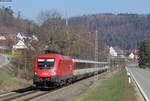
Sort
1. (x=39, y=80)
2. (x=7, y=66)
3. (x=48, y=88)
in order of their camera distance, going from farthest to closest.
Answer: (x=7, y=66), (x=48, y=88), (x=39, y=80)

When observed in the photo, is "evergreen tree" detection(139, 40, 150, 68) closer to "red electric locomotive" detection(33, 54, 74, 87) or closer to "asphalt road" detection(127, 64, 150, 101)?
"asphalt road" detection(127, 64, 150, 101)

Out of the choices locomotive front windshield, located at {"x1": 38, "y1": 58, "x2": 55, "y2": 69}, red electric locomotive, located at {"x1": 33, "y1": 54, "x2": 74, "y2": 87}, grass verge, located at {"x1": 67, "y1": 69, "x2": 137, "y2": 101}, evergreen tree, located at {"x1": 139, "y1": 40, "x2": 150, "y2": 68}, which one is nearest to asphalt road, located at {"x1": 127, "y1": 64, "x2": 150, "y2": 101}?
grass verge, located at {"x1": 67, "y1": 69, "x2": 137, "y2": 101}

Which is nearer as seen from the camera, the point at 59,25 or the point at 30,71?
the point at 30,71

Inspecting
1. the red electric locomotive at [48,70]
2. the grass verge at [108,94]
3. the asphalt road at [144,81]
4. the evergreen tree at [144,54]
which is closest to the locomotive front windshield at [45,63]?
the red electric locomotive at [48,70]

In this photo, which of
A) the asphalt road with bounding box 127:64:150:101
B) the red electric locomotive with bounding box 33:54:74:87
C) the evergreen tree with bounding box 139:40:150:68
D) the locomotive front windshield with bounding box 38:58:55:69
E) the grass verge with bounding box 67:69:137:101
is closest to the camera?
the grass verge with bounding box 67:69:137:101

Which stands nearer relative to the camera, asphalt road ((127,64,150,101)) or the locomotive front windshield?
asphalt road ((127,64,150,101))

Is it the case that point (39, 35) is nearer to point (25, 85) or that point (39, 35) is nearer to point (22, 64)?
point (22, 64)

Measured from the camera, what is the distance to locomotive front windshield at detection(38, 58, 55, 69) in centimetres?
3544

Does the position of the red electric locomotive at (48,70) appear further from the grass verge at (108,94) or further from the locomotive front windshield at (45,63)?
the grass verge at (108,94)

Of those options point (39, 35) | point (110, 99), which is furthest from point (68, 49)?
point (110, 99)

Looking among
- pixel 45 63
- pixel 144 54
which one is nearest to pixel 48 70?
pixel 45 63

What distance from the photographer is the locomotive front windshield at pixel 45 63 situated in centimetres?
3544

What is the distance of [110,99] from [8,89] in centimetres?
1389

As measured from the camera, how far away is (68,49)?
214ft
